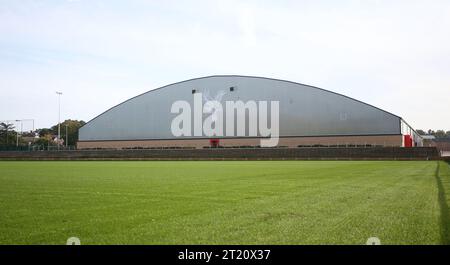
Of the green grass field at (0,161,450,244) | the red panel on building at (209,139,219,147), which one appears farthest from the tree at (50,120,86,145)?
the green grass field at (0,161,450,244)

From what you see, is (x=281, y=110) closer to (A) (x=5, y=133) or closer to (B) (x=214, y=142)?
(B) (x=214, y=142)

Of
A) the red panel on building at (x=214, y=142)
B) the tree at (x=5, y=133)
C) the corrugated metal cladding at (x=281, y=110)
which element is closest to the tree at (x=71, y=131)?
the tree at (x=5, y=133)

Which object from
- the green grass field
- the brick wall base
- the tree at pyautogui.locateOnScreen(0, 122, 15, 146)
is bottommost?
the green grass field

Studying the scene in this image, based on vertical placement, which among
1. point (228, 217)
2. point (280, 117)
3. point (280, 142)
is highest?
point (280, 117)

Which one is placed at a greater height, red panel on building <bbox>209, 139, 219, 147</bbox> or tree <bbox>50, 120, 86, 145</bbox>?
tree <bbox>50, 120, 86, 145</bbox>

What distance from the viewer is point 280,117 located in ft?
188

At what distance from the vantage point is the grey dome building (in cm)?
5456

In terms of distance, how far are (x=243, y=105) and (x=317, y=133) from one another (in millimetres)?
10462

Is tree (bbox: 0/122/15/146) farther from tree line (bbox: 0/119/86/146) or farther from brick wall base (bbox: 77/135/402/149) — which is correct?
brick wall base (bbox: 77/135/402/149)

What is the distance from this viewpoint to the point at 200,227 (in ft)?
18.6

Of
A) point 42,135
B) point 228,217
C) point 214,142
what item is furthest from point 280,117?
point 42,135

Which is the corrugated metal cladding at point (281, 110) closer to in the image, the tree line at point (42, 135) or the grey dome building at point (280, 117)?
the grey dome building at point (280, 117)

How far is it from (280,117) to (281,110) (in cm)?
104
